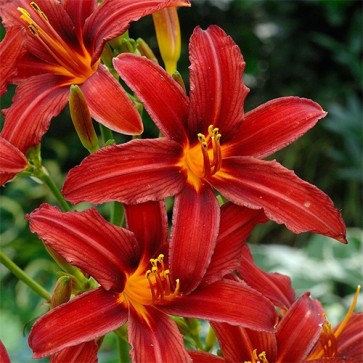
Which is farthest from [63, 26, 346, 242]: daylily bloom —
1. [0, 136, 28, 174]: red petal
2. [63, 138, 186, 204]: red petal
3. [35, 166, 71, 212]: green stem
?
[35, 166, 71, 212]: green stem

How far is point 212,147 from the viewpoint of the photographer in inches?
41.1

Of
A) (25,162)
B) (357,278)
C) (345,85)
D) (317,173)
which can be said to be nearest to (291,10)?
(345,85)

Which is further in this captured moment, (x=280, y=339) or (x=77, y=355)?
(x=280, y=339)

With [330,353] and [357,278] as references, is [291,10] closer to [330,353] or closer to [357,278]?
[357,278]

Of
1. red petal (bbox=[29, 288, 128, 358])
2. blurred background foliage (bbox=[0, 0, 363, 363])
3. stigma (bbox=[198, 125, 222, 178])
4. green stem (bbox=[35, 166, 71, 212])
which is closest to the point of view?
red petal (bbox=[29, 288, 128, 358])

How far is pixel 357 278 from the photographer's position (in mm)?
2730

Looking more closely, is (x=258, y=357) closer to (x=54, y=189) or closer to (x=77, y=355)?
(x=77, y=355)

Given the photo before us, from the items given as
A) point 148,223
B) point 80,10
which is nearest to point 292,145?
point 80,10

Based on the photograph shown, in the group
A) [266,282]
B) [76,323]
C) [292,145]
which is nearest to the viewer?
[76,323]

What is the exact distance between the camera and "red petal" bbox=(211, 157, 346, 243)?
3.21 feet

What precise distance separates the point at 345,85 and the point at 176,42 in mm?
3490

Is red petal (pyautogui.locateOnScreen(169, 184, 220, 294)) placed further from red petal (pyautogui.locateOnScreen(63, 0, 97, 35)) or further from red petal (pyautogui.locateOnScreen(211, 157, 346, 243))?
red petal (pyautogui.locateOnScreen(63, 0, 97, 35))

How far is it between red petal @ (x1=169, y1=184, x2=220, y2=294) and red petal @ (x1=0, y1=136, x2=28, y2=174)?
20cm

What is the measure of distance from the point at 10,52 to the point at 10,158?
0.50 feet
